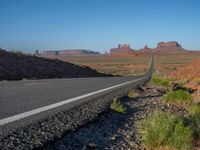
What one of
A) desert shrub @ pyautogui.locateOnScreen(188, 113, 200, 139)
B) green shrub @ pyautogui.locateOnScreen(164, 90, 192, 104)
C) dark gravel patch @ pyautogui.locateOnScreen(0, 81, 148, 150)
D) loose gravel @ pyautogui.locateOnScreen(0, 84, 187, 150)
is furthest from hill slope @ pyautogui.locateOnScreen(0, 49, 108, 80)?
desert shrub @ pyautogui.locateOnScreen(188, 113, 200, 139)

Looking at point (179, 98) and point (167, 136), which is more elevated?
point (167, 136)

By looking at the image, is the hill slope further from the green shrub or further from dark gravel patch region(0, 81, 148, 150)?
dark gravel patch region(0, 81, 148, 150)

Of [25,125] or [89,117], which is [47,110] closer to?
[89,117]

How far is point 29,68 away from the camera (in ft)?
122

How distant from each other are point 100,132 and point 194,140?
5.49 feet

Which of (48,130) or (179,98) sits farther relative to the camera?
(179,98)

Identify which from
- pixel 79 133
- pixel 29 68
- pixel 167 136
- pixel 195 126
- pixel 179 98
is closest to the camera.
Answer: pixel 167 136

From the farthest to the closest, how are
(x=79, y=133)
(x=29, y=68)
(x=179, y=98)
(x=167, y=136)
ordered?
(x=29, y=68)
(x=179, y=98)
(x=79, y=133)
(x=167, y=136)

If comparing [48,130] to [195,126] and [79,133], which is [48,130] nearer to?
[79,133]

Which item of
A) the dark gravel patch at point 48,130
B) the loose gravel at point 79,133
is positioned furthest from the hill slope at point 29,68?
the loose gravel at point 79,133

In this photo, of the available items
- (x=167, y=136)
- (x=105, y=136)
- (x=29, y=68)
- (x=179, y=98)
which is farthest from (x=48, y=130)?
(x=29, y=68)

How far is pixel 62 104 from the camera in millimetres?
10031

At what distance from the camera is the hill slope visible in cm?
3218

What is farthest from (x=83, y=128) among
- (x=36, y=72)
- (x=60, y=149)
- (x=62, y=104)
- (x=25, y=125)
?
(x=36, y=72)
